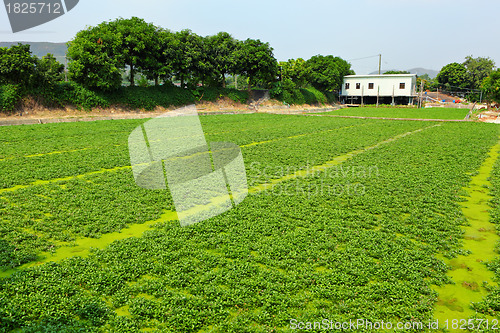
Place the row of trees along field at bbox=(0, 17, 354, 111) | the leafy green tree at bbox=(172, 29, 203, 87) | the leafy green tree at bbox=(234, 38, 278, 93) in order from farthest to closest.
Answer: the leafy green tree at bbox=(234, 38, 278, 93) → the leafy green tree at bbox=(172, 29, 203, 87) → the row of trees along field at bbox=(0, 17, 354, 111)

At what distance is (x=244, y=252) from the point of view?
5.91 m

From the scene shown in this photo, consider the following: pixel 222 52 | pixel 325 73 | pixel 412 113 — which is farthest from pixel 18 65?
pixel 325 73

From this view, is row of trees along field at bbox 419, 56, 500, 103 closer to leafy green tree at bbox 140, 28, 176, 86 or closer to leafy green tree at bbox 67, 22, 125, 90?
leafy green tree at bbox 140, 28, 176, 86

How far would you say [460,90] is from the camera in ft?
277

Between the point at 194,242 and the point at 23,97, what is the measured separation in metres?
28.0

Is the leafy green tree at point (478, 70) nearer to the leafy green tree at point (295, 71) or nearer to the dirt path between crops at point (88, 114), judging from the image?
the leafy green tree at point (295, 71)

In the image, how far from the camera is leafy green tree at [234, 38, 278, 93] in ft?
146

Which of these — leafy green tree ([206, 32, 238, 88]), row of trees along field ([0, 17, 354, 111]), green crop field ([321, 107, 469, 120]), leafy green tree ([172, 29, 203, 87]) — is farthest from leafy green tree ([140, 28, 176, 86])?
green crop field ([321, 107, 469, 120])

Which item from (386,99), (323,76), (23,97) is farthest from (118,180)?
(386,99)

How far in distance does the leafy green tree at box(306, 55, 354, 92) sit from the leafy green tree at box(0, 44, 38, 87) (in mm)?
46379

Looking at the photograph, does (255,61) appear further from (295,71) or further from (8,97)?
(8,97)

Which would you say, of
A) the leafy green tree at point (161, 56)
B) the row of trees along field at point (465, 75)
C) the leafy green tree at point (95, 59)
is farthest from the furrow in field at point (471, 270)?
the row of trees along field at point (465, 75)

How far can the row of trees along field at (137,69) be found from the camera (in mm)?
26938

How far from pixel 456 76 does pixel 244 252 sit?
95907mm
